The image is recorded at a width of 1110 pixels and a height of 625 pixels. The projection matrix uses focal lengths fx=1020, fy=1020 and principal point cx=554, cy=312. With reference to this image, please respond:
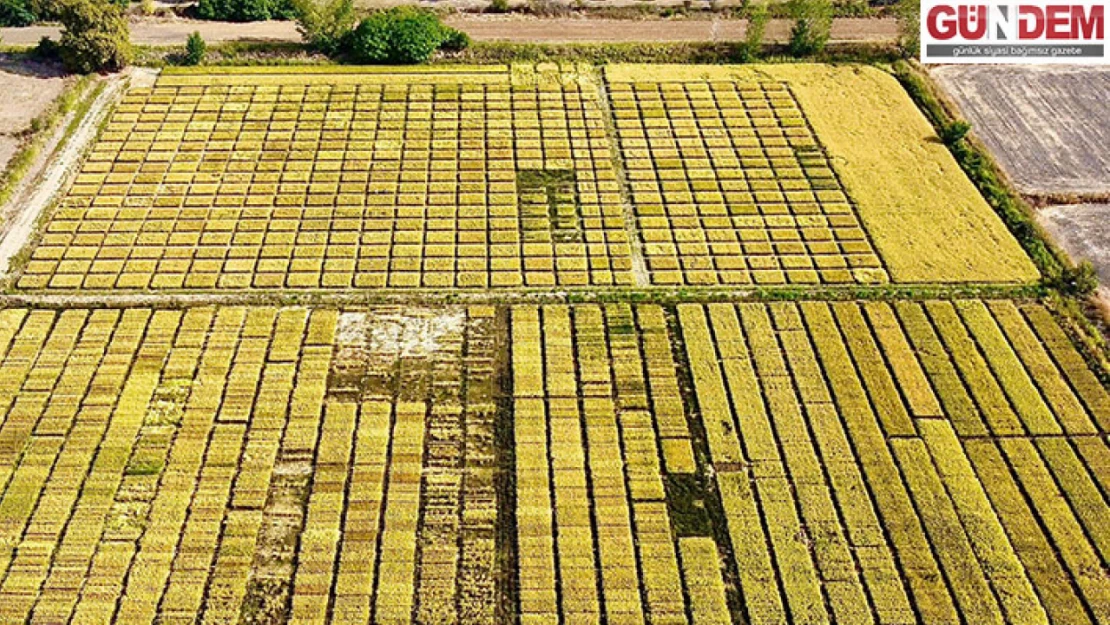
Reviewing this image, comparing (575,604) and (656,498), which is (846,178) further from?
(575,604)

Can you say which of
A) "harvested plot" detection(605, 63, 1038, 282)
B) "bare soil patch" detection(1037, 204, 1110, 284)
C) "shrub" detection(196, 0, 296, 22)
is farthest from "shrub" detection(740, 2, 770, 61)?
"shrub" detection(196, 0, 296, 22)

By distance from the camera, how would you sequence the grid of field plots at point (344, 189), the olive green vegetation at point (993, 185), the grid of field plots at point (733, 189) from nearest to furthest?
the olive green vegetation at point (993, 185)
the grid of field plots at point (344, 189)
the grid of field plots at point (733, 189)

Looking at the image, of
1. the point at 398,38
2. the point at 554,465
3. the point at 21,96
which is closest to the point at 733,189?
the point at 554,465

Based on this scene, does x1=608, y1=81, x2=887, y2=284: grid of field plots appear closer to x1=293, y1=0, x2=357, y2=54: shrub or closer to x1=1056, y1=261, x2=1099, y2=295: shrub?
x1=1056, y1=261, x2=1099, y2=295: shrub

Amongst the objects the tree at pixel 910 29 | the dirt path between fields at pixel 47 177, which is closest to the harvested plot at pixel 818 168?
the tree at pixel 910 29

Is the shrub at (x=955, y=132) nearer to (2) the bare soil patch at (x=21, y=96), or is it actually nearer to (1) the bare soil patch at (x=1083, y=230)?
(1) the bare soil patch at (x=1083, y=230)

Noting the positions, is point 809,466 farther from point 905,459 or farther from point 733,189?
point 733,189
